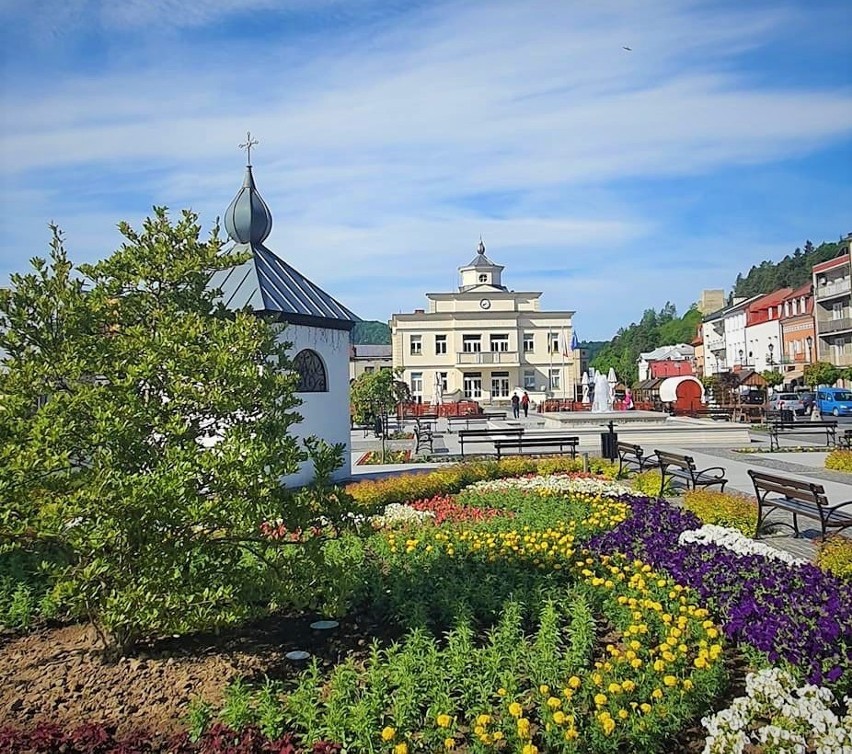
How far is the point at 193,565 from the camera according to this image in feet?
A: 18.5

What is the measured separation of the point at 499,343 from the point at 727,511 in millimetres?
51190

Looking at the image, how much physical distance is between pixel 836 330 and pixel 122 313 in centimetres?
5685

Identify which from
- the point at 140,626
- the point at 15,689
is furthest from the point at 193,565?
the point at 15,689

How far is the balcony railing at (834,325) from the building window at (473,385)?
83.1ft

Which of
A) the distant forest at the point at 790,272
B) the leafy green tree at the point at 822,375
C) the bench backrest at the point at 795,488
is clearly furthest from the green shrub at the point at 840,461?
the distant forest at the point at 790,272

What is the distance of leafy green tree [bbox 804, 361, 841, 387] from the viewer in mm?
45812

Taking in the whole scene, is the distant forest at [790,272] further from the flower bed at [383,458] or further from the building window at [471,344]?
the flower bed at [383,458]

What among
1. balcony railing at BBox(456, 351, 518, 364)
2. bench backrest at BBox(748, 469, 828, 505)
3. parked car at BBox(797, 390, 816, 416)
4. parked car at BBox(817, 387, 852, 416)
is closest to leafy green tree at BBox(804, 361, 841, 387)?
parked car at BBox(797, 390, 816, 416)

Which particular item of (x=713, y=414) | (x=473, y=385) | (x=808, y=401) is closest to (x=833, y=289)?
(x=808, y=401)

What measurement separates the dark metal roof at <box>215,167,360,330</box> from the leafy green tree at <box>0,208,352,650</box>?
26.6ft

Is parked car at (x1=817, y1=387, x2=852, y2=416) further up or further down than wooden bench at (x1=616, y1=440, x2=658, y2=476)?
further up

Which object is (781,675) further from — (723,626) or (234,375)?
(234,375)

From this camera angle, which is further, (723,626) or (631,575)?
(631,575)

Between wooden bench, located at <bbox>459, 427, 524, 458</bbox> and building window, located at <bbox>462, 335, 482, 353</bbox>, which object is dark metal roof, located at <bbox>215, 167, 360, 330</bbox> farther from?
building window, located at <bbox>462, 335, 482, 353</bbox>
